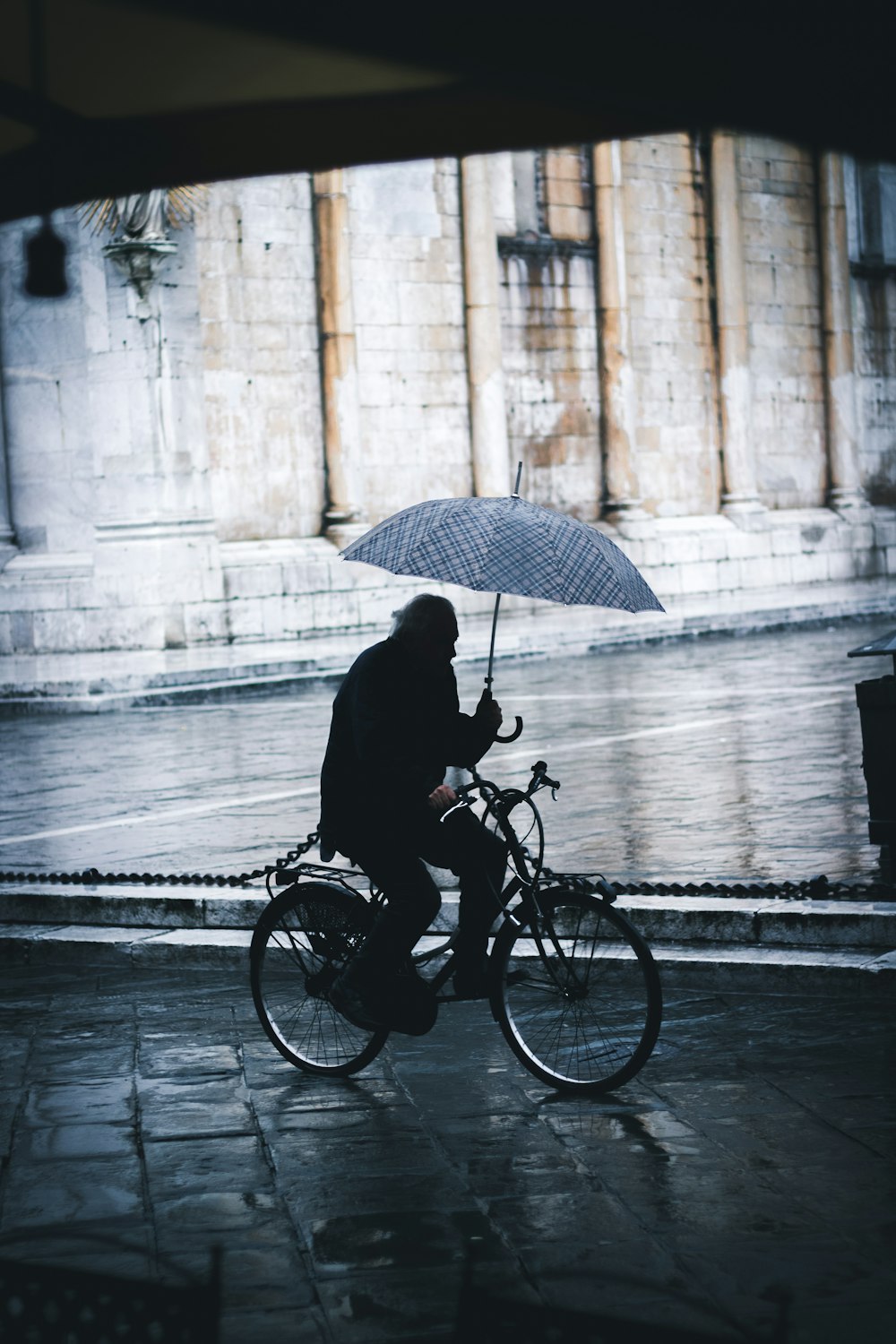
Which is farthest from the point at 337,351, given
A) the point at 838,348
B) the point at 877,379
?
the point at 877,379

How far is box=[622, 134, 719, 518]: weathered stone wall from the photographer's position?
96.2 feet

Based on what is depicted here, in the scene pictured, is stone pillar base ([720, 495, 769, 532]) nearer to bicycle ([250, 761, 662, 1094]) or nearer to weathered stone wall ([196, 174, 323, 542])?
weathered stone wall ([196, 174, 323, 542])

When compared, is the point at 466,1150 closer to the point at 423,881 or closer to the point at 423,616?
the point at 423,881

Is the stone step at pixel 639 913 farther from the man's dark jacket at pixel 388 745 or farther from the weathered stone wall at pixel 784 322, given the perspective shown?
the weathered stone wall at pixel 784 322

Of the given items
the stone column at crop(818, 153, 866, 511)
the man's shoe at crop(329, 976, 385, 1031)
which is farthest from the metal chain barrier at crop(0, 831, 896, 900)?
the stone column at crop(818, 153, 866, 511)

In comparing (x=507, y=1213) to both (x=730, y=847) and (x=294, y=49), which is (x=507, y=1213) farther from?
(x=730, y=847)

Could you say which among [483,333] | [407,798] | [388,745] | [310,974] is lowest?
[310,974]

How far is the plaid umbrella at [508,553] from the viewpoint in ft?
18.8

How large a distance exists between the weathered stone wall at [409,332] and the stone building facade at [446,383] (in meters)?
0.04

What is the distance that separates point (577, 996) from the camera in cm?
586

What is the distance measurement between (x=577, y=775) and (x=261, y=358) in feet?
44.5

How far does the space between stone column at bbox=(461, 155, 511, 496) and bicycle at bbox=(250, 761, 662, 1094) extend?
20235 millimetres

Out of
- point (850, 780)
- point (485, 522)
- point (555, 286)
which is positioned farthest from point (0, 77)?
point (555, 286)

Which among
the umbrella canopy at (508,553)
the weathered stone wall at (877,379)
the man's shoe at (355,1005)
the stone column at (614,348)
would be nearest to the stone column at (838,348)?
the weathered stone wall at (877,379)
